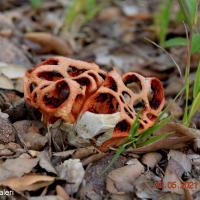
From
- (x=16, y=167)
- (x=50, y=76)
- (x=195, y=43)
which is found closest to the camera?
(x=16, y=167)

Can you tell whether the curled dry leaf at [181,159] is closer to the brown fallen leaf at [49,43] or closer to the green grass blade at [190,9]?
the green grass blade at [190,9]

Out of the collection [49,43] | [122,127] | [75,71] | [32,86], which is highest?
[75,71]

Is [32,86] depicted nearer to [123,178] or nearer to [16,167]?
[16,167]

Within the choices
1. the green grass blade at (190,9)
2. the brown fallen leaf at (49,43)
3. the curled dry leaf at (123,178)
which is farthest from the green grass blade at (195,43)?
the brown fallen leaf at (49,43)

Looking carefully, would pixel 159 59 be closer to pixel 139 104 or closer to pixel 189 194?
pixel 139 104

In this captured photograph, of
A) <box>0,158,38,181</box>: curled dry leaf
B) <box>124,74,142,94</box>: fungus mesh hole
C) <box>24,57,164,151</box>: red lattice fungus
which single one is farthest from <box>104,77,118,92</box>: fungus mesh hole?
<box>0,158,38,181</box>: curled dry leaf

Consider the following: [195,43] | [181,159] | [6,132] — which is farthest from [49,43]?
[181,159]
